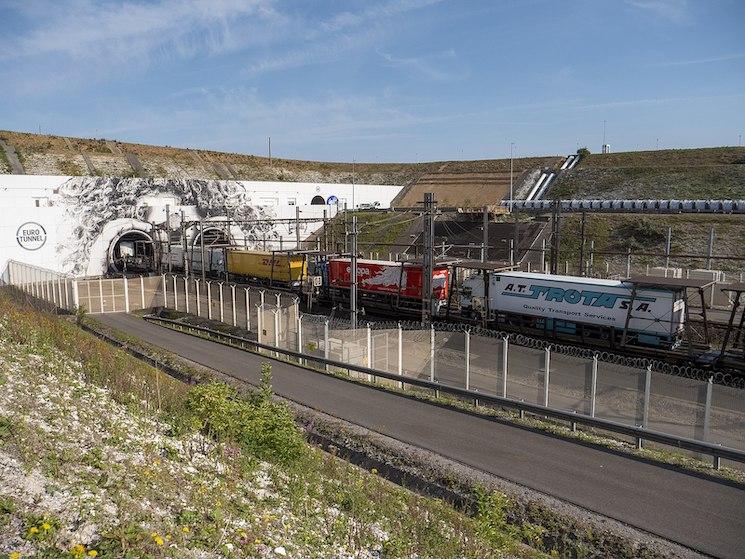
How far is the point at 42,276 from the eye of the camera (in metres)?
35.6

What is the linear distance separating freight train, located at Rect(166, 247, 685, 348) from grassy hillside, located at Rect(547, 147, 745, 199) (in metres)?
40.5

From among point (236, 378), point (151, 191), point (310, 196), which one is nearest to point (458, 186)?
point (310, 196)

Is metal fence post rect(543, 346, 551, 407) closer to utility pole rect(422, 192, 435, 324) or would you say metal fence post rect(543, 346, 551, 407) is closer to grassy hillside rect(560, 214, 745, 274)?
utility pole rect(422, 192, 435, 324)

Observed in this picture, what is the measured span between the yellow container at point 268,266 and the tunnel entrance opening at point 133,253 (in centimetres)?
1102

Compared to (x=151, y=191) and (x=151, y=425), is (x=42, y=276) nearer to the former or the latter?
(x=151, y=191)

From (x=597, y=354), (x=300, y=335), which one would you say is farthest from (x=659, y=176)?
(x=300, y=335)

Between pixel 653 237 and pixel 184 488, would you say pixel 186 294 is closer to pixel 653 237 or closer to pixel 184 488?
pixel 184 488

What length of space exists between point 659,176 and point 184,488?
68435mm

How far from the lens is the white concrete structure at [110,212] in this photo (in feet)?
142

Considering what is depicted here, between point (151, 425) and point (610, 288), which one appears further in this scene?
point (610, 288)

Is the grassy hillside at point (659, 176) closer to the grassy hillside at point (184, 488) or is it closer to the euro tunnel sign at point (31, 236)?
the euro tunnel sign at point (31, 236)

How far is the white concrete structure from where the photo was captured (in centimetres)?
4334

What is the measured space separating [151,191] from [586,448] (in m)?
48.4

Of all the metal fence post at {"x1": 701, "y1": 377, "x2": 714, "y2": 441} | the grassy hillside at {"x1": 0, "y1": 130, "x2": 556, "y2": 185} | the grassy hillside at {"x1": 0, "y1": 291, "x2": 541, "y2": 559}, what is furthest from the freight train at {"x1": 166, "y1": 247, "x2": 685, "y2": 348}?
the grassy hillside at {"x1": 0, "y1": 130, "x2": 556, "y2": 185}
